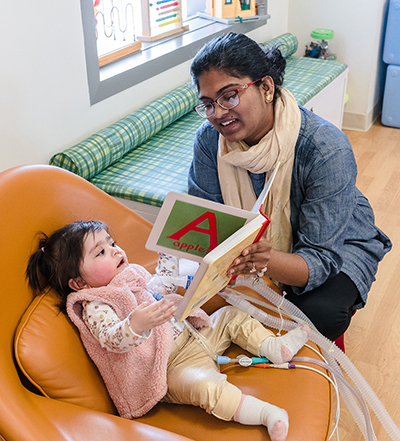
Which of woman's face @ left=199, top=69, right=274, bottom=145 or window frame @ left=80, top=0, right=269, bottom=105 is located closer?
woman's face @ left=199, top=69, right=274, bottom=145

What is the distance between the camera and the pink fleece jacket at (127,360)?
43.8 inches

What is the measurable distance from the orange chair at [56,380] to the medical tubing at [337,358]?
10 cm

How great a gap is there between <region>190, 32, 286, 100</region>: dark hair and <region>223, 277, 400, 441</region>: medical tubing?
0.59 meters

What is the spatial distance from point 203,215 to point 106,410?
1.65 ft

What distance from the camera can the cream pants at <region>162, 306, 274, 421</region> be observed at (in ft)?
3.47

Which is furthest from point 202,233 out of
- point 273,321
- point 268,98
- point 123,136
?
point 123,136

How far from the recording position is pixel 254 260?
1.18 m

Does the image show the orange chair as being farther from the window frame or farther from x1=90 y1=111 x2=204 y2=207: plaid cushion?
the window frame

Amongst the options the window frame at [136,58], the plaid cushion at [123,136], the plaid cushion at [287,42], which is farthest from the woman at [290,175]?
the plaid cushion at [287,42]

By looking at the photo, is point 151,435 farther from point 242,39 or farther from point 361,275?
point 242,39

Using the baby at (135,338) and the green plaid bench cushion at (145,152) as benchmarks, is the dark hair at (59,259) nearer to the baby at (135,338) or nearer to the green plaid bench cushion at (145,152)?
the baby at (135,338)

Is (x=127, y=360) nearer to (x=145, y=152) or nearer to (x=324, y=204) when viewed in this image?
(x=324, y=204)

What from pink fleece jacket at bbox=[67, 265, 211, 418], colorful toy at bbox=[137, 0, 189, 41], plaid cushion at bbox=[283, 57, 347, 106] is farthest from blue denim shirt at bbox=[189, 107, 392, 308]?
colorful toy at bbox=[137, 0, 189, 41]

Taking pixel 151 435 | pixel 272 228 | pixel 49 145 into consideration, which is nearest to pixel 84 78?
pixel 49 145
